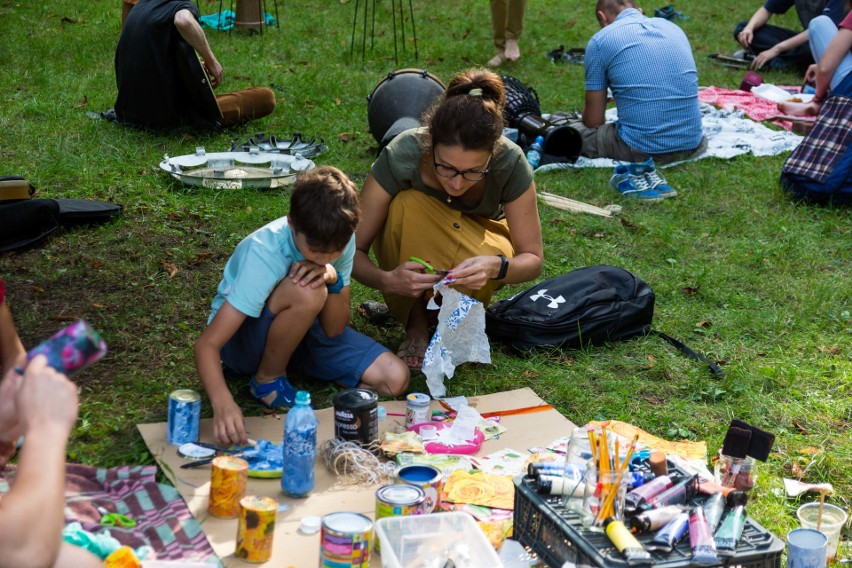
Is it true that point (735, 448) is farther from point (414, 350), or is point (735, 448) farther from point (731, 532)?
point (414, 350)

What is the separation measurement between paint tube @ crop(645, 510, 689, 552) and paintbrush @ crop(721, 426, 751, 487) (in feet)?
1.41

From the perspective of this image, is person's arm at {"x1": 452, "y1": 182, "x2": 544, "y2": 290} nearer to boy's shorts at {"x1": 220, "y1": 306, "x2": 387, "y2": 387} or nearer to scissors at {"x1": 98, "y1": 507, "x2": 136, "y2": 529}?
boy's shorts at {"x1": 220, "y1": 306, "x2": 387, "y2": 387}

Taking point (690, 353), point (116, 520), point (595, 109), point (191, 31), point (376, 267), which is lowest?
point (690, 353)

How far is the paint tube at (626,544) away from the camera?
7.38 feet

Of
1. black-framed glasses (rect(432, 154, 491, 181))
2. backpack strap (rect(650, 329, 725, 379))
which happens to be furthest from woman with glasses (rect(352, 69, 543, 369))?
backpack strap (rect(650, 329, 725, 379))

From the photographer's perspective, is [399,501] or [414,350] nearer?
[399,501]

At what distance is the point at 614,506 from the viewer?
95.1 inches

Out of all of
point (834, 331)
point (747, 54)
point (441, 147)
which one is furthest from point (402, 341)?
point (747, 54)

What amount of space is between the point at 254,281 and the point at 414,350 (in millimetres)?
921

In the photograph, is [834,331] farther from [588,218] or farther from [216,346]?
[216,346]

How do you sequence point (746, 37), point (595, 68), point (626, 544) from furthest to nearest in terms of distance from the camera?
Result: point (746, 37), point (595, 68), point (626, 544)

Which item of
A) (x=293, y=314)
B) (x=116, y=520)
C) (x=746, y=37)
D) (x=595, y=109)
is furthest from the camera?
(x=746, y=37)

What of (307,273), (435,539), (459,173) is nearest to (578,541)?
(435,539)

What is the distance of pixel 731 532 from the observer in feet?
7.80
